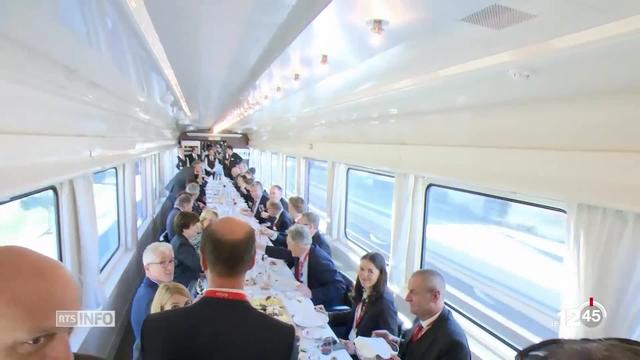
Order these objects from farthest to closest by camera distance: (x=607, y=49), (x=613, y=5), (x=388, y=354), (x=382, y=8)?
(x=388, y=354) → (x=382, y=8) → (x=607, y=49) → (x=613, y=5)

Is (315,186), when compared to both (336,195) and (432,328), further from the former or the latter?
(432,328)

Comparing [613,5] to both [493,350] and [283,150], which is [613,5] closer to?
[493,350]

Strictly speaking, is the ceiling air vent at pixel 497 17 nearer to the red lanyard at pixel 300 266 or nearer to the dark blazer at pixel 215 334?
the dark blazer at pixel 215 334

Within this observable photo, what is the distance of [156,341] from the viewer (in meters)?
1.76

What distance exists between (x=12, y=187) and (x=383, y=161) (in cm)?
351

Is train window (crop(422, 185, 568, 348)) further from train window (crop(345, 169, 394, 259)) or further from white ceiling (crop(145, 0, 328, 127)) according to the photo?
white ceiling (crop(145, 0, 328, 127))

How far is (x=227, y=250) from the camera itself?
75.1 inches

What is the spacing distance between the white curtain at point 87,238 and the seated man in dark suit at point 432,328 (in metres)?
3.02

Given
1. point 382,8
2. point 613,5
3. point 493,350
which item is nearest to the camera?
point 613,5

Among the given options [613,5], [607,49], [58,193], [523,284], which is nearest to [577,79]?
[607,49]

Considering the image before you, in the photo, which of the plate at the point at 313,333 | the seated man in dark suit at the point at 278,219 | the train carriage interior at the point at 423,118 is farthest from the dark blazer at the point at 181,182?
the plate at the point at 313,333

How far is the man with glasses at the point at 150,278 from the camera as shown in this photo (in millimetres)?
3295

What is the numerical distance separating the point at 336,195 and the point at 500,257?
3.27 metres

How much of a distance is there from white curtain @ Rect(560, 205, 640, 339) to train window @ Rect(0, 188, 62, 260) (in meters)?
3.30
